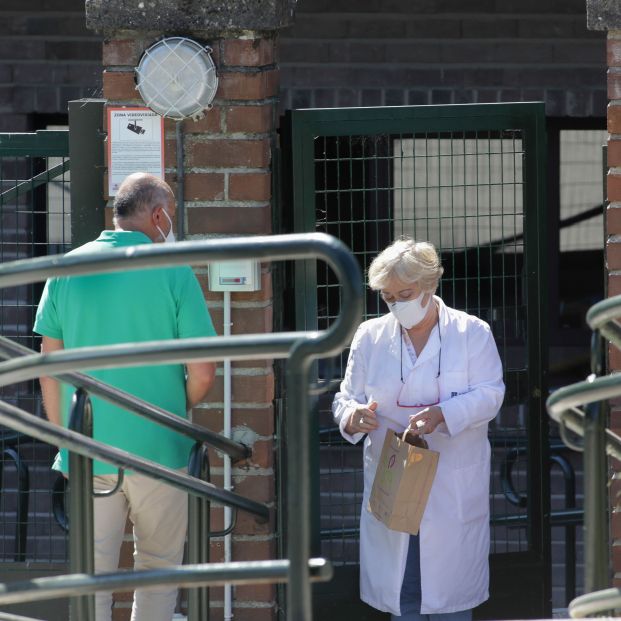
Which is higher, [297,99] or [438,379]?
[297,99]

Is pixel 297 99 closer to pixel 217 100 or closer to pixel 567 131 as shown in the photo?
pixel 567 131

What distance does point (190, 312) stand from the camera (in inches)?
147

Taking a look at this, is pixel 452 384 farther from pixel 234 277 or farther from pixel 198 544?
pixel 198 544

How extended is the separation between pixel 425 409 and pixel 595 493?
139cm

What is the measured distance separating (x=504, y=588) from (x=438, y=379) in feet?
2.86

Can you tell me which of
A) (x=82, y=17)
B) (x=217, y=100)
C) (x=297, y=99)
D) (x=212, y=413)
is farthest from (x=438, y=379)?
(x=82, y=17)

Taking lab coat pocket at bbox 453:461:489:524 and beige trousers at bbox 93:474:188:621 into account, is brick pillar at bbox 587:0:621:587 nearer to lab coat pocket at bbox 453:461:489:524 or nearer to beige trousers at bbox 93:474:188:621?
lab coat pocket at bbox 453:461:489:524

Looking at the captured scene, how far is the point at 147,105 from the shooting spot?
4090 mm

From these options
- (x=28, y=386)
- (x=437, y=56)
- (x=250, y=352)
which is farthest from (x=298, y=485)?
(x=437, y=56)

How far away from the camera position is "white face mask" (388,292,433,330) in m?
3.92

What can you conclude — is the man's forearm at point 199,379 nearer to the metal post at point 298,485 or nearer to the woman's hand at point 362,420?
the woman's hand at point 362,420

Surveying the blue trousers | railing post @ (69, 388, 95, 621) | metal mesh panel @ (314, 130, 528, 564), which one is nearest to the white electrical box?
metal mesh panel @ (314, 130, 528, 564)

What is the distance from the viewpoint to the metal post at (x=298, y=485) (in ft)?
7.35

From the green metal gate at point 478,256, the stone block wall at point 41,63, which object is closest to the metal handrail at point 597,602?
the green metal gate at point 478,256
